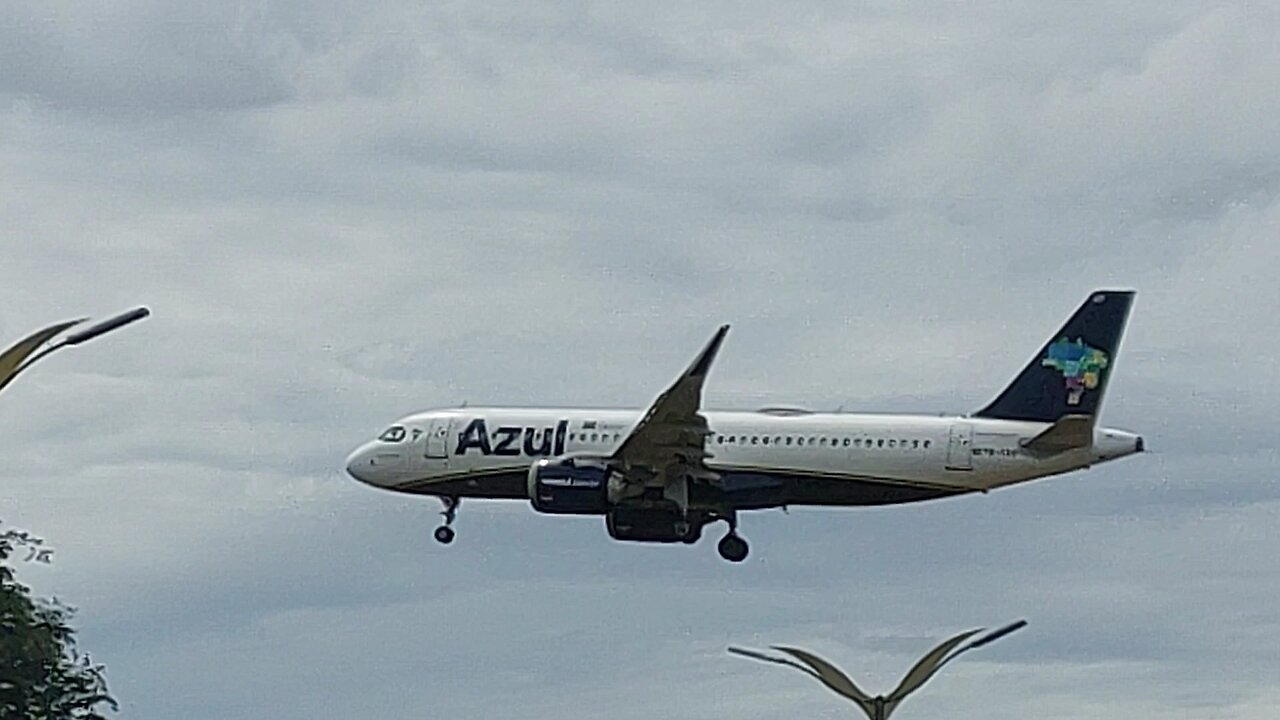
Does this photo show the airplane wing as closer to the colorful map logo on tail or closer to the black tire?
the black tire

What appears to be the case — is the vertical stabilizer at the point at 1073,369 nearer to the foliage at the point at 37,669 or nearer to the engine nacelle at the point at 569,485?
the engine nacelle at the point at 569,485


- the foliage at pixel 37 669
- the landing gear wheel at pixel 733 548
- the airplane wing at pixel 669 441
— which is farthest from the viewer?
the landing gear wheel at pixel 733 548

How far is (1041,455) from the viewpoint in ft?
262

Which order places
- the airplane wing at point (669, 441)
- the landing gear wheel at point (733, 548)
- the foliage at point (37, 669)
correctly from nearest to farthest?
the foliage at point (37, 669)
the airplane wing at point (669, 441)
the landing gear wheel at point (733, 548)

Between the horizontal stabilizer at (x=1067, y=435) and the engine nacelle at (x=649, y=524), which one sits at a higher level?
the horizontal stabilizer at (x=1067, y=435)

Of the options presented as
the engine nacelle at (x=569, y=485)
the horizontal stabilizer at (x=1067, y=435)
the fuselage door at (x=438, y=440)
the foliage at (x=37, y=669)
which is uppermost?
the fuselage door at (x=438, y=440)

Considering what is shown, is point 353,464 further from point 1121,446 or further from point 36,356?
point 36,356

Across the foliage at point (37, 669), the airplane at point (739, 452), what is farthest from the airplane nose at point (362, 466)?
the foliage at point (37, 669)

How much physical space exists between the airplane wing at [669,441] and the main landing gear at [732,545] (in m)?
2.71

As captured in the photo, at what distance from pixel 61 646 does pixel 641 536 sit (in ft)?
105

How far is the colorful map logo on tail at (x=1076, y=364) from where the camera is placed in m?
83.8

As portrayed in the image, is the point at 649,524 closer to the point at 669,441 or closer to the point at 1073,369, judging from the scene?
the point at 669,441

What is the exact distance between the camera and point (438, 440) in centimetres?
8431

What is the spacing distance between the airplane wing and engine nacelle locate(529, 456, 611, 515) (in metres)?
0.74
